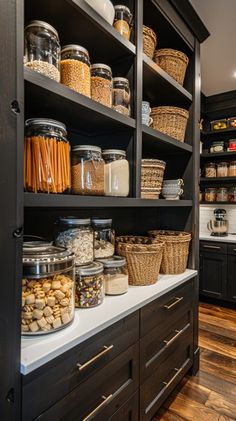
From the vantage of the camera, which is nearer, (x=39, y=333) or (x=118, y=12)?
(x=39, y=333)

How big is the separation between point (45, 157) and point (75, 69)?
1.28ft

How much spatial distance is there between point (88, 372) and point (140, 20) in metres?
1.55

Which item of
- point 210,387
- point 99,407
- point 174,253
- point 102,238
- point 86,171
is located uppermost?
point 86,171

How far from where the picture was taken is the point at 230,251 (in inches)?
121

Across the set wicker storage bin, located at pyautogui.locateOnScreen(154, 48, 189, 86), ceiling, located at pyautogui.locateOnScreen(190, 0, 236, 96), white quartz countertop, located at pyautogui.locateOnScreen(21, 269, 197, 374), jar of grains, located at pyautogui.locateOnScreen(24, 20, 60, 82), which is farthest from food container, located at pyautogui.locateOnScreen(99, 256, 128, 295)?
ceiling, located at pyautogui.locateOnScreen(190, 0, 236, 96)

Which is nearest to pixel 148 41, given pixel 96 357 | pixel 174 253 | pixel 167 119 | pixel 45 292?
pixel 167 119

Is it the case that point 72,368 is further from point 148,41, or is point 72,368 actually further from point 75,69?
point 148,41

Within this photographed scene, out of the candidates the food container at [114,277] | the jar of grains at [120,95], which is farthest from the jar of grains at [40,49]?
the food container at [114,277]

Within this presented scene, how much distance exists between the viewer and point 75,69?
104 centimetres

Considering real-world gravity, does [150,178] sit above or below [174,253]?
above

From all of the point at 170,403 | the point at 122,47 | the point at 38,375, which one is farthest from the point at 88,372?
the point at 122,47

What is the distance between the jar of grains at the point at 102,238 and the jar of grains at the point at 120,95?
553mm

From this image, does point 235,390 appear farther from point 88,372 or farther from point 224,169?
point 224,169

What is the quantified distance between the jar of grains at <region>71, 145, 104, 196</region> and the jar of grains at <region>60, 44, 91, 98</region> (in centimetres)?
22
